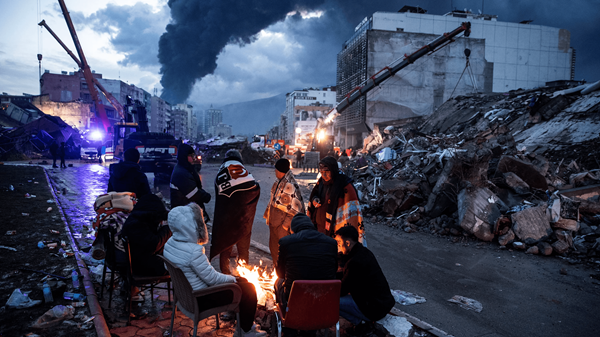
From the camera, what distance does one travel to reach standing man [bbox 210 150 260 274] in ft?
15.4

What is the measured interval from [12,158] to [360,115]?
2999 centimetres

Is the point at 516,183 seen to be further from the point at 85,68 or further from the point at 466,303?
the point at 85,68

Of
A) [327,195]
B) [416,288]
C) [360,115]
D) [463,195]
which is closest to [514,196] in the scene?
[463,195]

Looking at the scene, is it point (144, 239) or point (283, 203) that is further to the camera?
point (283, 203)

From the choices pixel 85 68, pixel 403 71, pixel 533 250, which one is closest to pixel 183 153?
pixel 533 250

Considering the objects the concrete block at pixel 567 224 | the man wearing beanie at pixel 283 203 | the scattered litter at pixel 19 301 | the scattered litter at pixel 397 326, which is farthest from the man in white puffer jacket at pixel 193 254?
the concrete block at pixel 567 224

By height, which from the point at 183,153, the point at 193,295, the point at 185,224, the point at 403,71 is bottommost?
the point at 193,295

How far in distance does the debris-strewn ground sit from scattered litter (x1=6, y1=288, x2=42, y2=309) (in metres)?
0.05

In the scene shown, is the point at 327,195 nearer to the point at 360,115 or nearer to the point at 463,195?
the point at 463,195

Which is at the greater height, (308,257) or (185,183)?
(185,183)

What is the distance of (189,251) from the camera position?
3035 millimetres

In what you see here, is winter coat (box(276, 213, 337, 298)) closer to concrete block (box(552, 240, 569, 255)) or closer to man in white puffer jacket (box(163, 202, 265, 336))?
man in white puffer jacket (box(163, 202, 265, 336))

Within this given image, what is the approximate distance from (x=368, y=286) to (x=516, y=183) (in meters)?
7.29

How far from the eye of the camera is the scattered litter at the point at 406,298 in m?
4.65
